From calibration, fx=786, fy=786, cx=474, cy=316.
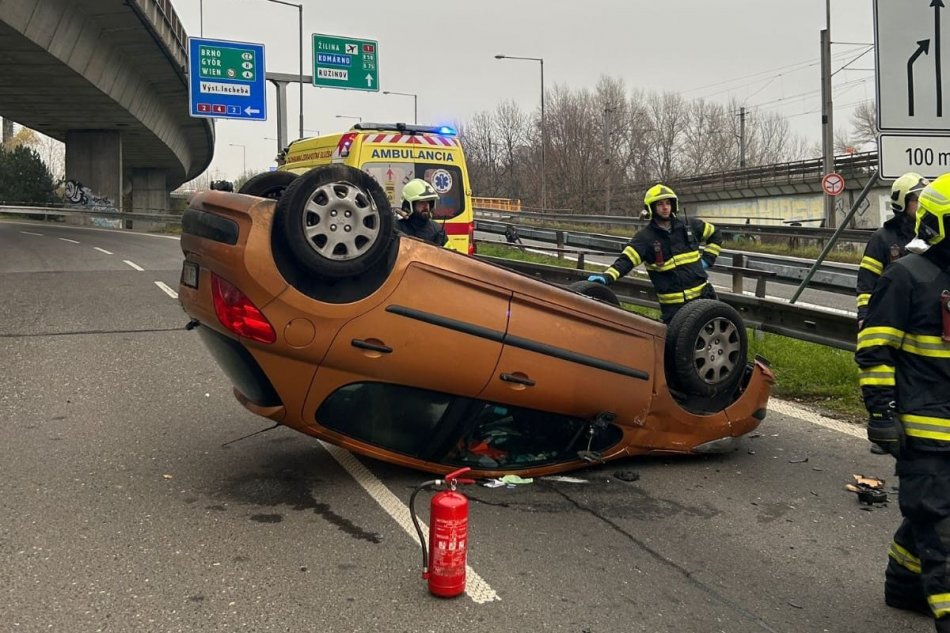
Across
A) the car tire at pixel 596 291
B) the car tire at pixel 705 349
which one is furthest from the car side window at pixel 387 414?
the car tire at pixel 596 291

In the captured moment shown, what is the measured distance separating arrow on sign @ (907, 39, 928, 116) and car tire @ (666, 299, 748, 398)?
1.79 meters

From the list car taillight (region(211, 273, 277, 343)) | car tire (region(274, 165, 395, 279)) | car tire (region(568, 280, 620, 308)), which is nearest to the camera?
car tire (region(274, 165, 395, 279))

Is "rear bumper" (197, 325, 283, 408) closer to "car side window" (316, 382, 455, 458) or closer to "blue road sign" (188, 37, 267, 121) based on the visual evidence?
"car side window" (316, 382, 455, 458)

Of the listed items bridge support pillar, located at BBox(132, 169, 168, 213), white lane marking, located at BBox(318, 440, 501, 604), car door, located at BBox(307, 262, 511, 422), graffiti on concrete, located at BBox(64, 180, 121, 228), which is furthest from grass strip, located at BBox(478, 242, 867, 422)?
bridge support pillar, located at BBox(132, 169, 168, 213)

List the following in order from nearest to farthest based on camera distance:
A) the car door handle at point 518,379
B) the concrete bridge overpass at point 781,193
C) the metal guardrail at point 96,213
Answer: the car door handle at point 518,379
the metal guardrail at point 96,213
the concrete bridge overpass at point 781,193

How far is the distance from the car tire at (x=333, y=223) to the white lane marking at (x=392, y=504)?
127cm

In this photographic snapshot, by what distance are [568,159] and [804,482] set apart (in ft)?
167

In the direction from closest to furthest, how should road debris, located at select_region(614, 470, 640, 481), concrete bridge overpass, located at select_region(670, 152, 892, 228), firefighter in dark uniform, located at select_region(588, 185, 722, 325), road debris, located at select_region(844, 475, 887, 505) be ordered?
road debris, located at select_region(844, 475, 887, 505)
road debris, located at select_region(614, 470, 640, 481)
firefighter in dark uniform, located at select_region(588, 185, 722, 325)
concrete bridge overpass, located at select_region(670, 152, 892, 228)

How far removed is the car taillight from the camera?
3746 millimetres

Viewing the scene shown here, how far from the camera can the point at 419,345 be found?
398cm

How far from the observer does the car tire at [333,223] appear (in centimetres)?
364

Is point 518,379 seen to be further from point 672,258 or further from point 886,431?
point 672,258

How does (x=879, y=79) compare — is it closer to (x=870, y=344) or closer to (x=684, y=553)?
(x=870, y=344)

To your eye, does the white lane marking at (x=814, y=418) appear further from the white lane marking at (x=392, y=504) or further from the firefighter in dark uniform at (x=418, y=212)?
the white lane marking at (x=392, y=504)
